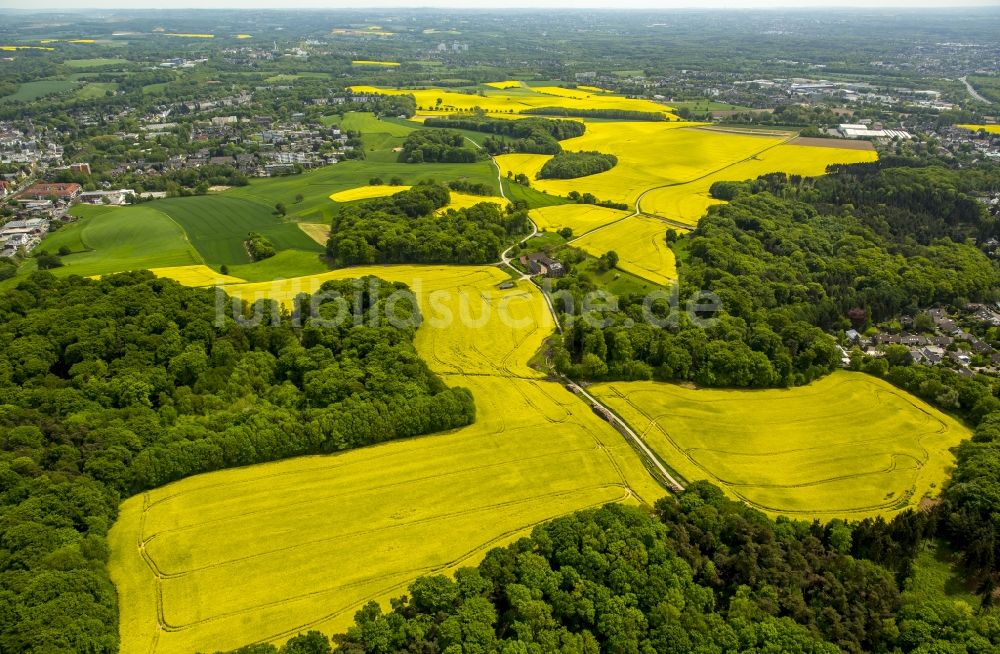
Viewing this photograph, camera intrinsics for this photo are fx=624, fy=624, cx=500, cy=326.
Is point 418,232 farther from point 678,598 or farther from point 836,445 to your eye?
point 678,598

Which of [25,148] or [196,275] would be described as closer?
[196,275]

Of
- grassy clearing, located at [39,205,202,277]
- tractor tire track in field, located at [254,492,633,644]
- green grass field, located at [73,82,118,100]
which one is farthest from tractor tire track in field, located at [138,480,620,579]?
green grass field, located at [73,82,118,100]

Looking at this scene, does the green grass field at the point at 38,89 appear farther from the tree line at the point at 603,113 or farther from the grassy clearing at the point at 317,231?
the grassy clearing at the point at 317,231

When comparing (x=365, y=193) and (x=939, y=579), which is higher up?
(x=365, y=193)

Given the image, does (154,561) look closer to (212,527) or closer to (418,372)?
(212,527)

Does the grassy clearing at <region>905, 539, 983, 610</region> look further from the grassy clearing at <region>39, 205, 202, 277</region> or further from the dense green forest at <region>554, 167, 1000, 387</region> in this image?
the grassy clearing at <region>39, 205, 202, 277</region>

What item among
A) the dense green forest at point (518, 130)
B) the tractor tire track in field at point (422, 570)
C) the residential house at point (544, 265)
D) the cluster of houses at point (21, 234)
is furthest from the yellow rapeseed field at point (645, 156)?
the cluster of houses at point (21, 234)

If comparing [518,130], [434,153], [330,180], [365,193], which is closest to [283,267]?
[365,193]
